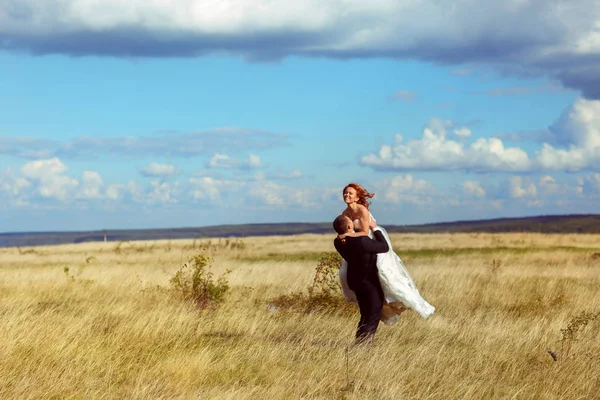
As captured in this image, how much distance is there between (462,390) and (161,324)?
14.6 ft

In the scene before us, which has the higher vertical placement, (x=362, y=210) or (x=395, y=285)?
(x=362, y=210)

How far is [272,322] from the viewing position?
11055 mm

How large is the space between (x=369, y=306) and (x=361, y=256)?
0.77 m

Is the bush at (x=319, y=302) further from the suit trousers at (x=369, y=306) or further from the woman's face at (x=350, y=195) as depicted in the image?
the woman's face at (x=350, y=195)

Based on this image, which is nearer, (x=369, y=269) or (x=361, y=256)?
(x=361, y=256)

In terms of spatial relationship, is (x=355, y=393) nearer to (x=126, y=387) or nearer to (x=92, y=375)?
(x=126, y=387)

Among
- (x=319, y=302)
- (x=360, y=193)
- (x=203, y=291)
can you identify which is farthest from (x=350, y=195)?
(x=203, y=291)

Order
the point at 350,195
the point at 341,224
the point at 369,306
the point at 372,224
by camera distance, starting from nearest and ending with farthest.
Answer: the point at 350,195, the point at 341,224, the point at 372,224, the point at 369,306

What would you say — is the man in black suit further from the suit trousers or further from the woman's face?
the woman's face

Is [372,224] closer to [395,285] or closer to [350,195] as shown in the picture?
[350,195]

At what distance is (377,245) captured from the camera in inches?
346

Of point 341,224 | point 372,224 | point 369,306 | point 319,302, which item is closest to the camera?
point 341,224

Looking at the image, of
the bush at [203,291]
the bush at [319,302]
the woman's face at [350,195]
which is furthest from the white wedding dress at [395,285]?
the bush at [203,291]

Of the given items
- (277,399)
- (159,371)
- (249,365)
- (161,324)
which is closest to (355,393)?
(277,399)
